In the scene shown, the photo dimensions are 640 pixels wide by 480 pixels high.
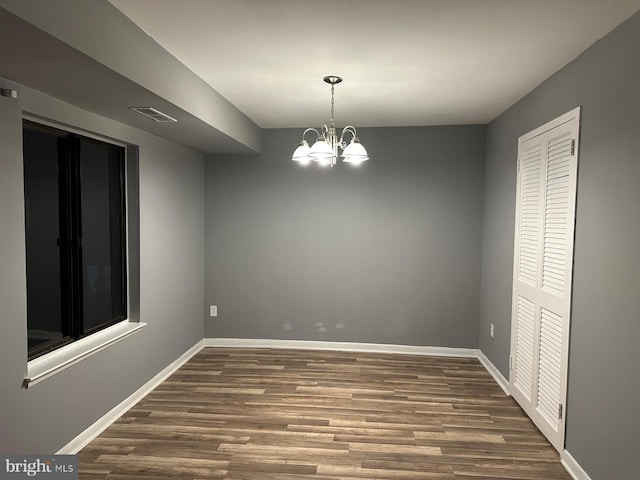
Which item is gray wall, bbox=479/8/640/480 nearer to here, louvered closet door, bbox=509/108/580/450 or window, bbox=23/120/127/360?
louvered closet door, bbox=509/108/580/450

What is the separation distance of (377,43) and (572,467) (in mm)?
2749

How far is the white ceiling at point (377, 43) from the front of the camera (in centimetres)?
217

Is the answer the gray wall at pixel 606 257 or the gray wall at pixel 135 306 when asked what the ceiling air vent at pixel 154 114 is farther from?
the gray wall at pixel 606 257

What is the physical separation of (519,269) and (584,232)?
3.71 feet

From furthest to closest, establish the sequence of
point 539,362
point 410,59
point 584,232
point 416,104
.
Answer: point 416,104, point 539,362, point 410,59, point 584,232

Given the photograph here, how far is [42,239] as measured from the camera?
2984mm

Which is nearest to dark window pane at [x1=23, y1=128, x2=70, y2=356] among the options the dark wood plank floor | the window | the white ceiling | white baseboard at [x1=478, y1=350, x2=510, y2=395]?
the window

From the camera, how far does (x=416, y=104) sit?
13.4 feet

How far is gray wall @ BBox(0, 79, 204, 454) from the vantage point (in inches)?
95.6

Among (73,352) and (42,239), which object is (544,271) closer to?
(73,352)

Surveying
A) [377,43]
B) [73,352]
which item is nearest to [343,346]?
[73,352]

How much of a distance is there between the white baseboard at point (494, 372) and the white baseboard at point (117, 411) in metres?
3.09

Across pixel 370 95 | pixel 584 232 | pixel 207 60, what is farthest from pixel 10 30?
pixel 584 232

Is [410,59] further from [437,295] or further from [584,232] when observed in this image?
[437,295]
